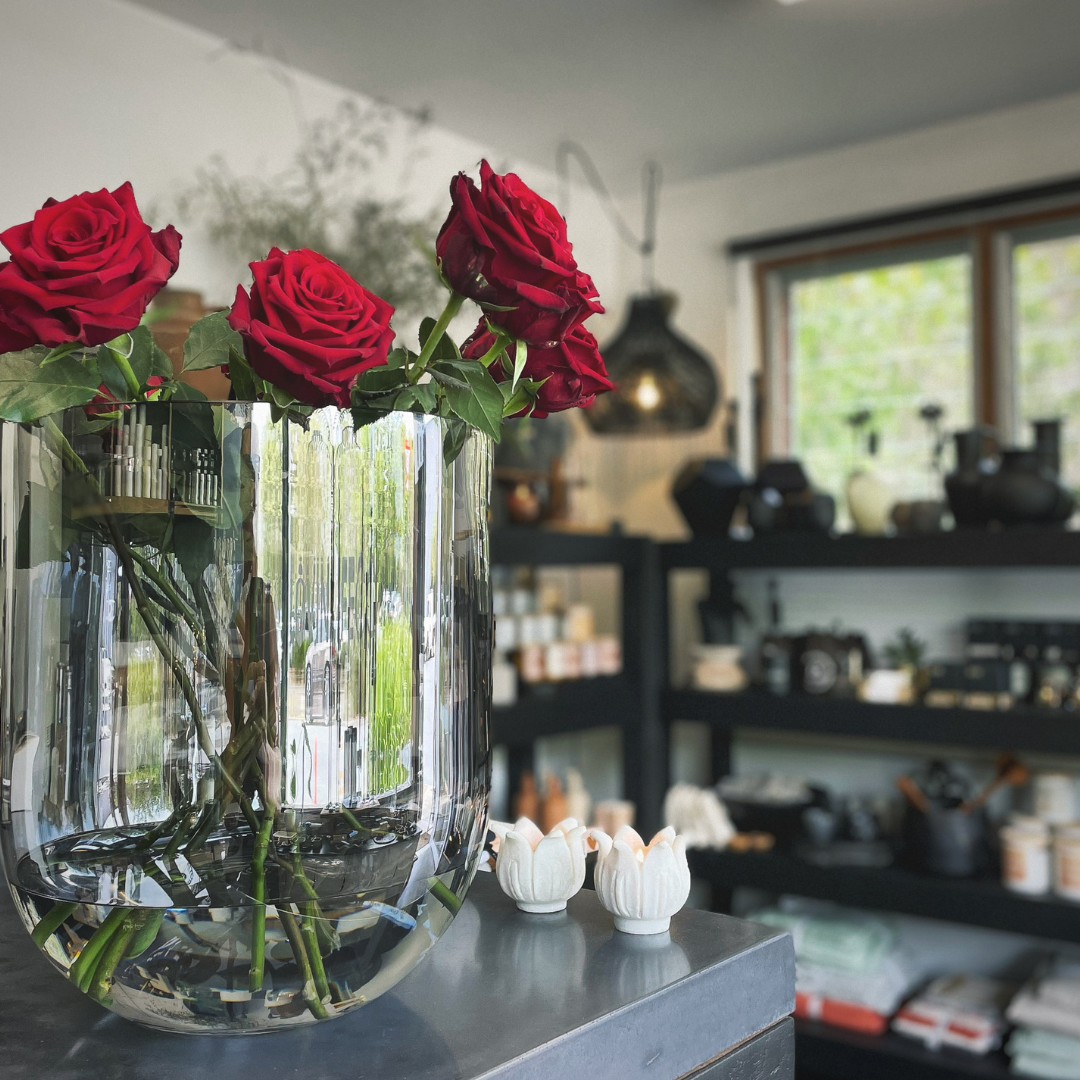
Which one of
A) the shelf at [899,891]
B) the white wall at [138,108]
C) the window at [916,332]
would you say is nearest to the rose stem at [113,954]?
Answer: the white wall at [138,108]

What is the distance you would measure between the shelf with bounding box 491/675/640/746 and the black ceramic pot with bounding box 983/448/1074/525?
1.18m

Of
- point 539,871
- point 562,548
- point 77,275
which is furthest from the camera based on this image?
point 562,548

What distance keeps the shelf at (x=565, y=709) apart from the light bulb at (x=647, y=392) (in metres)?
0.82

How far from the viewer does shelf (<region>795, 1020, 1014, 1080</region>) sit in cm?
281

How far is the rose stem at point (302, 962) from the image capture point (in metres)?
0.54

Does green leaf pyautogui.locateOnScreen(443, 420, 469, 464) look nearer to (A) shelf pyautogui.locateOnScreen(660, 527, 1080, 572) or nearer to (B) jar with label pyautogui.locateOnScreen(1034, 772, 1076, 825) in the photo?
(A) shelf pyautogui.locateOnScreen(660, 527, 1080, 572)

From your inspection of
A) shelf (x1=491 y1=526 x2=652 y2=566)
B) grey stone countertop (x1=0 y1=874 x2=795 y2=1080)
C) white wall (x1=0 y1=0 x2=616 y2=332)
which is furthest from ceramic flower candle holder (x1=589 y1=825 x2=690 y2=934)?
white wall (x1=0 y1=0 x2=616 y2=332)

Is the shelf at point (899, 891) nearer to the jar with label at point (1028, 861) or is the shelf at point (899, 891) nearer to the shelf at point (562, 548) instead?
the jar with label at point (1028, 861)

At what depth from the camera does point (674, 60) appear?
9.59 ft

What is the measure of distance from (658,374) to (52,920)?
9.24 ft

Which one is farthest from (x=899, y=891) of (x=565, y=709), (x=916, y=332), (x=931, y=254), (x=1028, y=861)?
(x=931, y=254)

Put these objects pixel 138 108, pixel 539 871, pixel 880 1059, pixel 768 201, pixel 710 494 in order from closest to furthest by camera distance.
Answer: pixel 539 871 < pixel 138 108 < pixel 880 1059 < pixel 710 494 < pixel 768 201

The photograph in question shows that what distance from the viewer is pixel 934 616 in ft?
11.0

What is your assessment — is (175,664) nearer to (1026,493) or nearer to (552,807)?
(1026,493)
